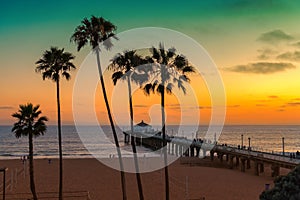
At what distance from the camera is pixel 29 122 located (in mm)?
23188

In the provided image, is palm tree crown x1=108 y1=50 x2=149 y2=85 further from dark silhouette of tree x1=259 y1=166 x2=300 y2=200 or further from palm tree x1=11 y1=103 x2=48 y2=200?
dark silhouette of tree x1=259 y1=166 x2=300 y2=200

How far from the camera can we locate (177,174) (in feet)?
148

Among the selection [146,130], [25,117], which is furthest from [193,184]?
[146,130]

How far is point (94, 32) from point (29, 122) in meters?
6.61

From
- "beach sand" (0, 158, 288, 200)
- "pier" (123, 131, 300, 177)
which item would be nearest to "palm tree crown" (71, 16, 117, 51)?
"beach sand" (0, 158, 288, 200)

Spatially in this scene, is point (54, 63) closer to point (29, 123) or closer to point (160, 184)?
point (29, 123)

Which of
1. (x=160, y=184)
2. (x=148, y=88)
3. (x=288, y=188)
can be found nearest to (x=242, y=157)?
(x=160, y=184)

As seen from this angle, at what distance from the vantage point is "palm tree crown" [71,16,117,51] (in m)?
21.8

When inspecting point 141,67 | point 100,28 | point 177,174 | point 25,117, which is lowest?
point 177,174

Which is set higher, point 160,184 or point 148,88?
point 148,88

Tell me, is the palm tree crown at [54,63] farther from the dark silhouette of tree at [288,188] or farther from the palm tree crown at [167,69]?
the dark silhouette of tree at [288,188]

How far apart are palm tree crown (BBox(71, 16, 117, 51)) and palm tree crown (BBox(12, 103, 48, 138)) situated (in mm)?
4813

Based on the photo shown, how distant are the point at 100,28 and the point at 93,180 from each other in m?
22.4

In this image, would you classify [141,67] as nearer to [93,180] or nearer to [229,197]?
[229,197]
